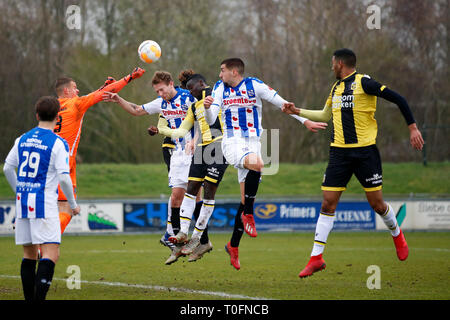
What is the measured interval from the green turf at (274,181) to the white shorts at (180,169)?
13.6 m

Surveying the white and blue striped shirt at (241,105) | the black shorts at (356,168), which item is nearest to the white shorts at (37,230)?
the white and blue striped shirt at (241,105)

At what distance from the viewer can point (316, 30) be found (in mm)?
27266

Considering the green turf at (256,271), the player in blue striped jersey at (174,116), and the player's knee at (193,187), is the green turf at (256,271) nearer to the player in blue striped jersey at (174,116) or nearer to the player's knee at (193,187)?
the player in blue striped jersey at (174,116)

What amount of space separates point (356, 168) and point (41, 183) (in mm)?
4198

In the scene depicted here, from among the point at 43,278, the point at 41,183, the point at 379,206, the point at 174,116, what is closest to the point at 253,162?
the point at 379,206

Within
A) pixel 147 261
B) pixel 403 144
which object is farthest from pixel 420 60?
pixel 147 261

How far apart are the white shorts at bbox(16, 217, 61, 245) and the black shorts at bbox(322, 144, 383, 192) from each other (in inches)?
146

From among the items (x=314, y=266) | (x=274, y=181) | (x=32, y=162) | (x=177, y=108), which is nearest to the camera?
(x=32, y=162)

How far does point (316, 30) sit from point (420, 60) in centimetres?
538

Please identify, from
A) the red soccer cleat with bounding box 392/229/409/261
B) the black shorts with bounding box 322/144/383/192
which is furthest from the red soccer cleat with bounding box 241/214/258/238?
the red soccer cleat with bounding box 392/229/409/261

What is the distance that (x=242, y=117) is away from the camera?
9.09m

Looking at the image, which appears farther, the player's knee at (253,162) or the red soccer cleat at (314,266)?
the player's knee at (253,162)

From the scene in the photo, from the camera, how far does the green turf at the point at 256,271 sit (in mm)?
8055

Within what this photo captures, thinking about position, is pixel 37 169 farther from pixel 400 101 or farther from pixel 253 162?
pixel 400 101
